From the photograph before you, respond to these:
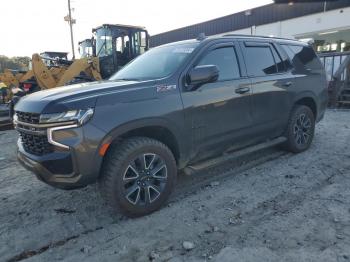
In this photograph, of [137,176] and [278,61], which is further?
[278,61]

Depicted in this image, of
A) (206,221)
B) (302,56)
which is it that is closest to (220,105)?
(206,221)

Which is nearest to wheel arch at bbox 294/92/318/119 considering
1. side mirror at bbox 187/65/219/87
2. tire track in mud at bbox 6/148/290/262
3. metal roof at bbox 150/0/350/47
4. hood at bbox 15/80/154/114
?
tire track in mud at bbox 6/148/290/262

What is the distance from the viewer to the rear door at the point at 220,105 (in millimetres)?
3785

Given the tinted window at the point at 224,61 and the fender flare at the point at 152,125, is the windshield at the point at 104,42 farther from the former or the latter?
the fender flare at the point at 152,125

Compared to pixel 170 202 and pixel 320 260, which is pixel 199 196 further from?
pixel 320 260

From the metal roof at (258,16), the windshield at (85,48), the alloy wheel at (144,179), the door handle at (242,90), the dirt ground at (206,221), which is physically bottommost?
the dirt ground at (206,221)

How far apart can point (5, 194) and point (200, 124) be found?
2.85 meters

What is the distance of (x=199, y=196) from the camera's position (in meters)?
3.96

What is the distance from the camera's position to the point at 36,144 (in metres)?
3.22

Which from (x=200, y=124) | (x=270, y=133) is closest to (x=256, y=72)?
(x=270, y=133)

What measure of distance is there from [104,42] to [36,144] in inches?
352

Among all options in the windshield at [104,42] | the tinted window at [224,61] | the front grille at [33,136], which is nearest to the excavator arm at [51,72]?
the windshield at [104,42]

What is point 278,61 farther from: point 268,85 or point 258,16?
point 258,16

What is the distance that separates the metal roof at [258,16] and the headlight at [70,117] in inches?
616
